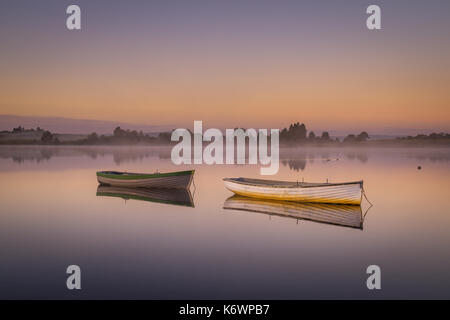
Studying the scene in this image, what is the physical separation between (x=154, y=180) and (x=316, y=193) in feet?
47.0

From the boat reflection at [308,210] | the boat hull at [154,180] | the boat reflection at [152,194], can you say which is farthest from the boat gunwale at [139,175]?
the boat reflection at [308,210]

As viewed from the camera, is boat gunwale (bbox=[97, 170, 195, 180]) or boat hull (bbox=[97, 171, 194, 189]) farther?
boat hull (bbox=[97, 171, 194, 189])

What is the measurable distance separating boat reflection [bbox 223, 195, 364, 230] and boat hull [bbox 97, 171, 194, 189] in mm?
6482

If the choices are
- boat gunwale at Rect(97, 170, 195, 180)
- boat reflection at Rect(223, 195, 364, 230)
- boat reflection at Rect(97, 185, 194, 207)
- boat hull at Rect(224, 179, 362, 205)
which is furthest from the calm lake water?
boat gunwale at Rect(97, 170, 195, 180)

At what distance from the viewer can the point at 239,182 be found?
27.0 meters

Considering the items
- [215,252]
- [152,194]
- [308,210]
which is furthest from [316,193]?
[152,194]

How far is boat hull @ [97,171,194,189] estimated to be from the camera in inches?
1264

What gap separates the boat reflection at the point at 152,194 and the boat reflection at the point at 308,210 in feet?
11.7

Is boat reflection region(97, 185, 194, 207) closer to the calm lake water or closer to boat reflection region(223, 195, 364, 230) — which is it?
the calm lake water

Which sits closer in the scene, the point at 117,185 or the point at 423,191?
the point at 423,191
